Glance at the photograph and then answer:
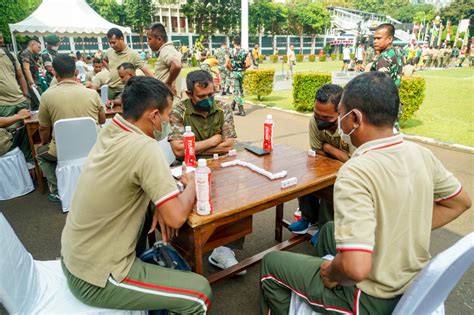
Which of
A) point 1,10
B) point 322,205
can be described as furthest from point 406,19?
point 322,205

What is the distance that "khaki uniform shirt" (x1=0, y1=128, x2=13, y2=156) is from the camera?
13.3ft

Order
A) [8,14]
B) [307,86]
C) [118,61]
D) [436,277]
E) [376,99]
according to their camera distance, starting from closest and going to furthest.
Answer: [436,277], [376,99], [118,61], [307,86], [8,14]

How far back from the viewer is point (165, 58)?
480 cm

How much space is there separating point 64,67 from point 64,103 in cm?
44

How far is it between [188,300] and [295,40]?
54.5 metres

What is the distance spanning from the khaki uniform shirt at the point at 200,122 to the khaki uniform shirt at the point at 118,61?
9.78 feet

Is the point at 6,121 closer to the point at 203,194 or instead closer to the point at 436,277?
the point at 203,194

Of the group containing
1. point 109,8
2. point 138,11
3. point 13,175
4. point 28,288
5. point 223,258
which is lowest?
point 223,258

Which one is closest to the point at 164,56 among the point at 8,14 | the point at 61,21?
the point at 61,21

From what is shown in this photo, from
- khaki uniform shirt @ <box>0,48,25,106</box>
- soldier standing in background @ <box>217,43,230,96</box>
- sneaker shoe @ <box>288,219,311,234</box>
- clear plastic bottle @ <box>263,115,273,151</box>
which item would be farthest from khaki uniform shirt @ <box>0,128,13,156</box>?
soldier standing in background @ <box>217,43,230,96</box>

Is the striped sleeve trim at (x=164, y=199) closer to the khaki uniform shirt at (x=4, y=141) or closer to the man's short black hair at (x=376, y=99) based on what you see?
the man's short black hair at (x=376, y=99)

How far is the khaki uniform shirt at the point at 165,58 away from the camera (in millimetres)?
4742

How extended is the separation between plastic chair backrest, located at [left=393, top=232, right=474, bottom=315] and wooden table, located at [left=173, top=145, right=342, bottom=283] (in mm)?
921

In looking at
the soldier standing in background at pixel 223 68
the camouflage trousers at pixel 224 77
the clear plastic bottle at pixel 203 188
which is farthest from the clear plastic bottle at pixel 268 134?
the camouflage trousers at pixel 224 77
